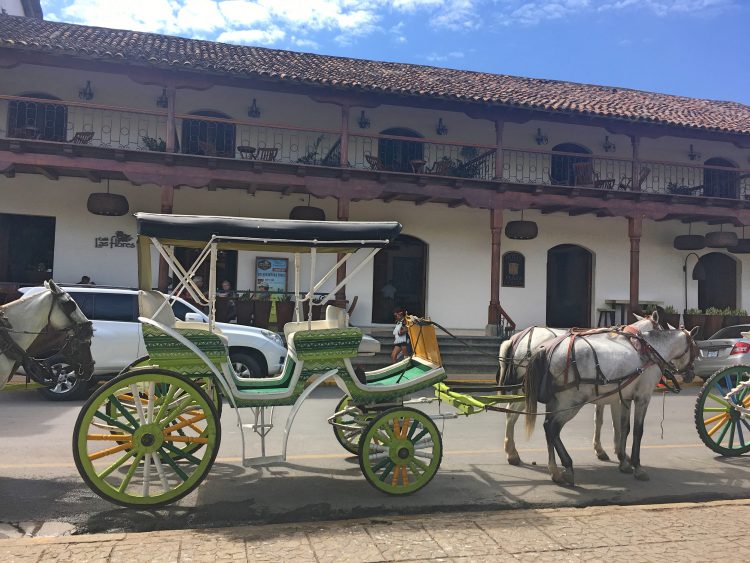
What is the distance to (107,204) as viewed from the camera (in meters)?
13.7

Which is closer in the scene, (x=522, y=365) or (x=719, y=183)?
(x=522, y=365)

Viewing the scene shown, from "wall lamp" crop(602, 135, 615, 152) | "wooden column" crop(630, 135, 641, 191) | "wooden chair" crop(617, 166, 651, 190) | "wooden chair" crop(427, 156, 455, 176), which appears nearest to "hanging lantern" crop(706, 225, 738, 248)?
"wooden chair" crop(617, 166, 651, 190)

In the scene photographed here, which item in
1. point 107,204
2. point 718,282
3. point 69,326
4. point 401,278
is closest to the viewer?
point 69,326

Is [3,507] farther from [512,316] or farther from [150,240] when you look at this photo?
[512,316]

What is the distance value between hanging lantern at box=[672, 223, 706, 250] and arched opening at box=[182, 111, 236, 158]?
13.6 meters

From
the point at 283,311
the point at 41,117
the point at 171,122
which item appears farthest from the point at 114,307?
the point at 41,117

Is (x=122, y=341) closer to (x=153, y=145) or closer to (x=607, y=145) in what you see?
(x=153, y=145)

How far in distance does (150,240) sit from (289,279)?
10.8m

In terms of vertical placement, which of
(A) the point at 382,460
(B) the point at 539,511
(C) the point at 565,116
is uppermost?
(C) the point at 565,116

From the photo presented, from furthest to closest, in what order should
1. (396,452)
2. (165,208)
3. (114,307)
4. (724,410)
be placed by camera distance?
1. (165,208)
2. (114,307)
3. (724,410)
4. (396,452)

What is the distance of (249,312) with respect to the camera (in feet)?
43.2

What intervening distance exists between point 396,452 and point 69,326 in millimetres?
3242

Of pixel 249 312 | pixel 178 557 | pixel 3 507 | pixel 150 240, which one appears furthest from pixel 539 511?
pixel 249 312

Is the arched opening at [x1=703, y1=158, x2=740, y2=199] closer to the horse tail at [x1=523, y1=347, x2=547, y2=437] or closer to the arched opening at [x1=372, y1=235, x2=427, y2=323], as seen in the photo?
the arched opening at [x1=372, y1=235, x2=427, y2=323]
